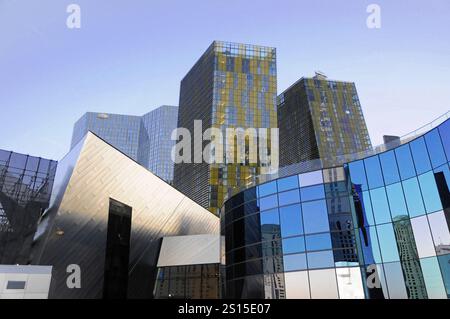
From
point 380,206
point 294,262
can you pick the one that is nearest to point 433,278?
point 380,206

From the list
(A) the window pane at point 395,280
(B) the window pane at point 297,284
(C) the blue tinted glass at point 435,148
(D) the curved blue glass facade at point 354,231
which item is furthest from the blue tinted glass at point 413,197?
(B) the window pane at point 297,284

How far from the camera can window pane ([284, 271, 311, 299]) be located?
2559 cm

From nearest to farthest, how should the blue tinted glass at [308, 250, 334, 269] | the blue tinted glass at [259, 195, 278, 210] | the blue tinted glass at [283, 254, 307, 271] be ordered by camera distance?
the blue tinted glass at [308, 250, 334, 269] < the blue tinted glass at [283, 254, 307, 271] < the blue tinted glass at [259, 195, 278, 210]

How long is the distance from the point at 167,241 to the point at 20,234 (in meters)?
17.3

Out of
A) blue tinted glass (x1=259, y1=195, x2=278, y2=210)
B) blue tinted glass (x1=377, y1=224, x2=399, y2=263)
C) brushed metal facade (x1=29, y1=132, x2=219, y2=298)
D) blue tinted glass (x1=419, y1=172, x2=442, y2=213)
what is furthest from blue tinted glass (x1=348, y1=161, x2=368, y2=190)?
brushed metal facade (x1=29, y1=132, x2=219, y2=298)

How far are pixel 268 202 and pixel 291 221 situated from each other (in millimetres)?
2618

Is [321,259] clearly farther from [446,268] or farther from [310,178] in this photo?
[446,268]

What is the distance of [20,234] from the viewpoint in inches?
1048

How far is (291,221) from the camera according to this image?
27.5 metres

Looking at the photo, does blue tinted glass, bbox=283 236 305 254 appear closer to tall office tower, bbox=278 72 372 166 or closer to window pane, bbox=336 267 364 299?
window pane, bbox=336 267 364 299

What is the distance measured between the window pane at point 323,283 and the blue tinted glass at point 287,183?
648cm

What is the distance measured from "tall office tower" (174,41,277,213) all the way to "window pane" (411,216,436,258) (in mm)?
69815
